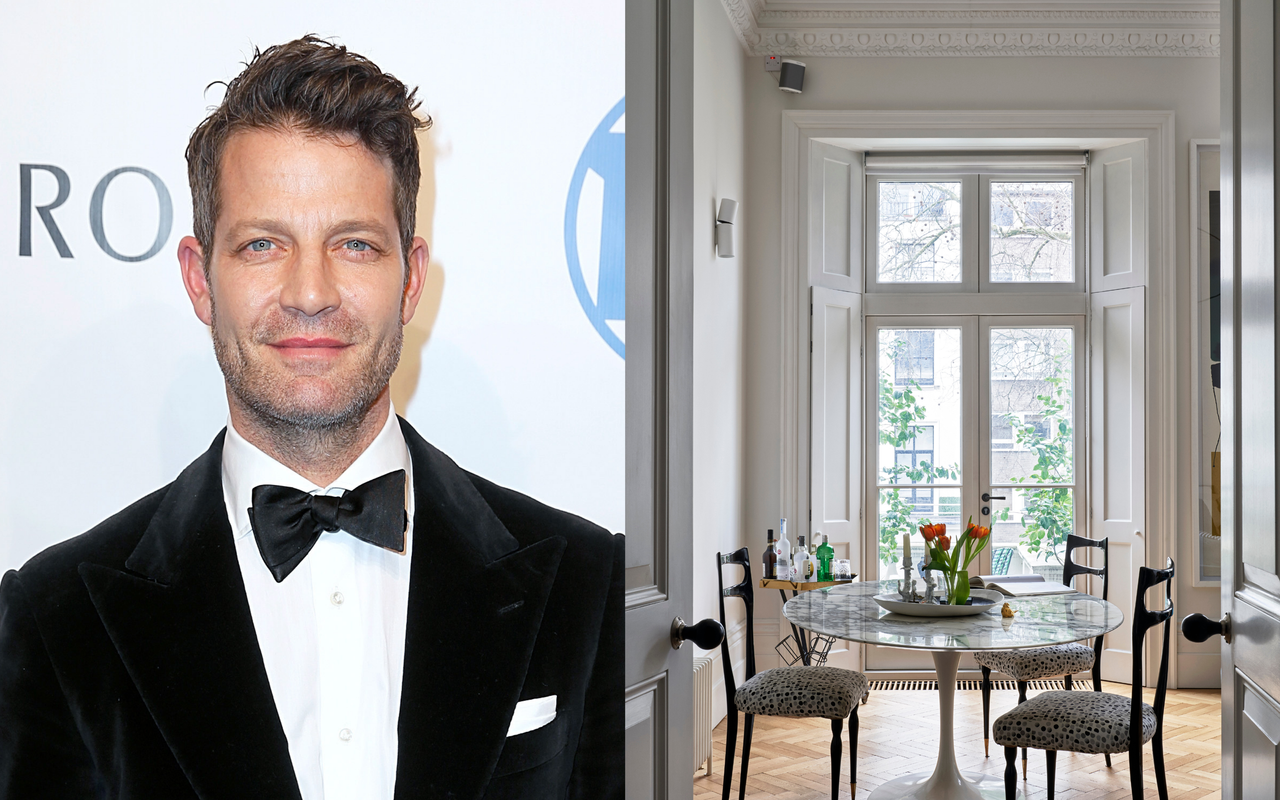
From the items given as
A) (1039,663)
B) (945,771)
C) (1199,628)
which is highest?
(1199,628)

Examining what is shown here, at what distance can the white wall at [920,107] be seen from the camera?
16.5 ft

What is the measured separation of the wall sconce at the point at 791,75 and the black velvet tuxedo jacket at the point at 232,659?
13.7 feet

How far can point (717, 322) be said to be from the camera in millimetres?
4285

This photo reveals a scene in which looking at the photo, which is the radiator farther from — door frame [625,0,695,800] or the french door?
door frame [625,0,695,800]

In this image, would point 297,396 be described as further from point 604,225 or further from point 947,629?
point 947,629

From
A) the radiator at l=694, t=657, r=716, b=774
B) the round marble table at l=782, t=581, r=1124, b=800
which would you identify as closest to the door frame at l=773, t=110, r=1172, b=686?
the radiator at l=694, t=657, r=716, b=774

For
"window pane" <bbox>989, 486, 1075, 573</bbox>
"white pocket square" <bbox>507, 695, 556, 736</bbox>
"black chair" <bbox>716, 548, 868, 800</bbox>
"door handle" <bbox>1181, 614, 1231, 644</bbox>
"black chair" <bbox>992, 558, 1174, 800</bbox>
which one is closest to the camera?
"white pocket square" <bbox>507, 695, 556, 736</bbox>

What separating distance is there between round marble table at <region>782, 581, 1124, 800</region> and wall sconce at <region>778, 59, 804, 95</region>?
2.61 m

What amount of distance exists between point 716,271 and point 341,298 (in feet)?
10.7

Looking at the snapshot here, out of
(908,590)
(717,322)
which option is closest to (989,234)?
(717,322)

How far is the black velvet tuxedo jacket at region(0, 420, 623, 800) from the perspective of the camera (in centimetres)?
105

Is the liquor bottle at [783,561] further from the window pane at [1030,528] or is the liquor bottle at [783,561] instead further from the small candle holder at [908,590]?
the window pane at [1030,528]

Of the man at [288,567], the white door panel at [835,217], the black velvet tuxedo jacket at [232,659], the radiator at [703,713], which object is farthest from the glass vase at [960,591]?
the man at [288,567]

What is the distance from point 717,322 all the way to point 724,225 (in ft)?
1.45
